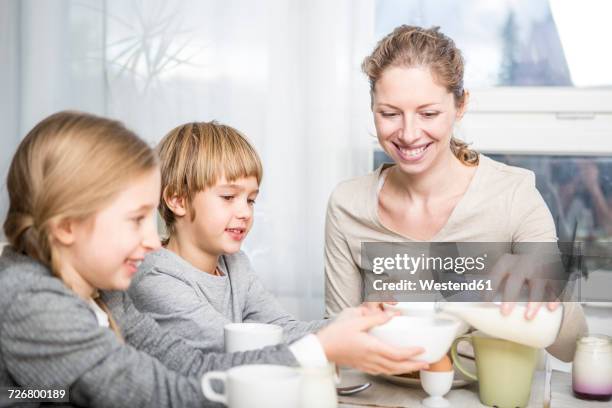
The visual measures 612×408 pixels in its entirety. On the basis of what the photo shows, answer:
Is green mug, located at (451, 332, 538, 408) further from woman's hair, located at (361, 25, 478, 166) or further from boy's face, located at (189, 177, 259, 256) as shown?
woman's hair, located at (361, 25, 478, 166)

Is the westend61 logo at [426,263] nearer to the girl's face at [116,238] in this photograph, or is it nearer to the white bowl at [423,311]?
the white bowl at [423,311]

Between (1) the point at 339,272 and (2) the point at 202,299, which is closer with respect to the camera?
(2) the point at 202,299

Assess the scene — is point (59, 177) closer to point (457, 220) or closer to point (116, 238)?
point (116, 238)

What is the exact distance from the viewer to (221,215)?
5.16ft

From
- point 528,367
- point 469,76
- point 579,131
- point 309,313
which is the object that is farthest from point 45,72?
point 528,367

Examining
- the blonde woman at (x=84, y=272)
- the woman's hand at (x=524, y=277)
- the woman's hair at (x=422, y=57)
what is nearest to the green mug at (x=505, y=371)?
the blonde woman at (x=84, y=272)

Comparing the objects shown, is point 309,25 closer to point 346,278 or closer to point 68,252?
point 346,278

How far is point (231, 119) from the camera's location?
2.18 meters

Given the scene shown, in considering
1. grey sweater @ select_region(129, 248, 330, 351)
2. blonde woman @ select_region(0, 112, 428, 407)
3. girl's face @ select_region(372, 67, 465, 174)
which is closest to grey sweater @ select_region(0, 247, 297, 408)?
blonde woman @ select_region(0, 112, 428, 407)

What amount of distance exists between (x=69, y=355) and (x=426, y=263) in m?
1.01

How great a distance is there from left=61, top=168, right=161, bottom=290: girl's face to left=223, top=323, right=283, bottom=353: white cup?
0.18m

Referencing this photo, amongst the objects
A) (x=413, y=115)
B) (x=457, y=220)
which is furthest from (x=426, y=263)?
(x=413, y=115)

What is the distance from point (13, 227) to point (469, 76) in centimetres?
153

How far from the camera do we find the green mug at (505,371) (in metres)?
1.08
